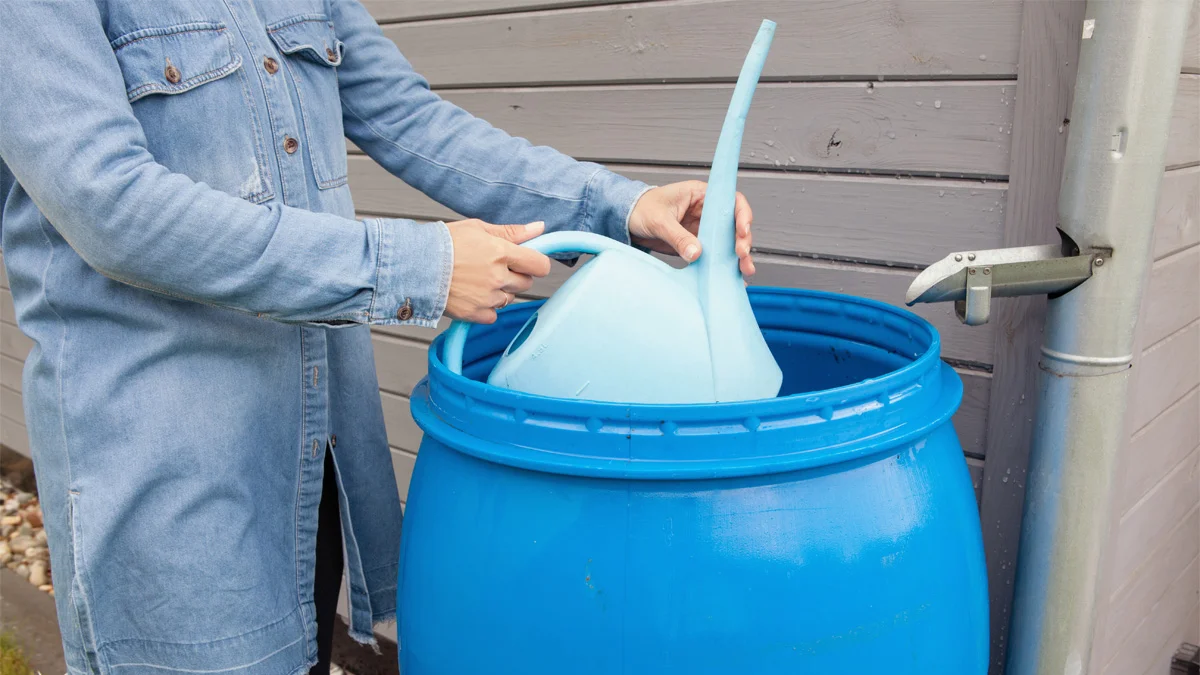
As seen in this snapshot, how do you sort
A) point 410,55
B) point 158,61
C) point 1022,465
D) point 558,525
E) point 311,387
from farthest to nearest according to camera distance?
1. point 410,55
2. point 1022,465
3. point 311,387
4. point 158,61
5. point 558,525

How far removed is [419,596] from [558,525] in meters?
0.25

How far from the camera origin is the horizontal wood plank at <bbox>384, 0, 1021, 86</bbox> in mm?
1268

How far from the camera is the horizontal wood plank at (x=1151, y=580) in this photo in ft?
4.77

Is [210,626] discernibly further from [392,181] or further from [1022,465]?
[392,181]

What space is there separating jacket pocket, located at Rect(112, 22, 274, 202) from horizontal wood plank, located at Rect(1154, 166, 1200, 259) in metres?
1.12

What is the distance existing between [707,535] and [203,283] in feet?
1.77

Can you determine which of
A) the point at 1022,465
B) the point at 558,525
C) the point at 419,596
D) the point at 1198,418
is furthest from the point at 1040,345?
the point at 419,596

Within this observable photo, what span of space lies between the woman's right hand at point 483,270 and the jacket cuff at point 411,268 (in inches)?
0.5

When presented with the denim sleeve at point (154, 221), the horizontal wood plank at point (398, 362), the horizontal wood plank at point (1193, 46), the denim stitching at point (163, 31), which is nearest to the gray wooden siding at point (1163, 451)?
the horizontal wood plank at point (1193, 46)

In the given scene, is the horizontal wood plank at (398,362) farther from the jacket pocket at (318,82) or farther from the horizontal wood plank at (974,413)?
the horizontal wood plank at (974,413)

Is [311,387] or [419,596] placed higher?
[311,387]

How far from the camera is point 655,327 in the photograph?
38.8 inches

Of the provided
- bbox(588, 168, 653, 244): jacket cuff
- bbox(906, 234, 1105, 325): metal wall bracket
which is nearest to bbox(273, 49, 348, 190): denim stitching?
bbox(588, 168, 653, 244): jacket cuff

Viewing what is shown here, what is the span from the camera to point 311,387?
120 cm
